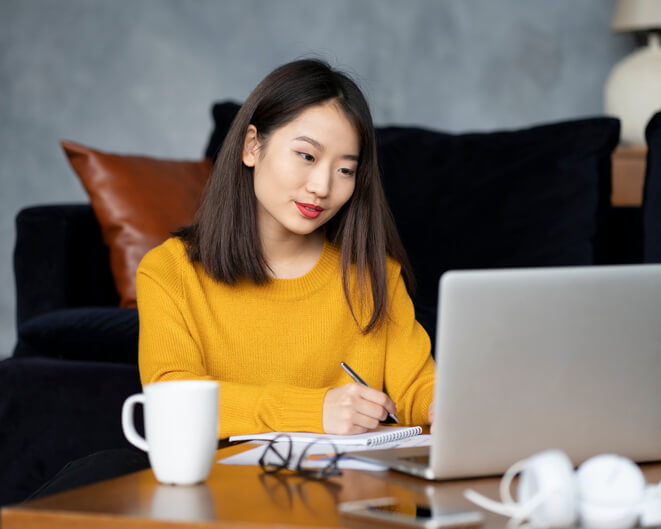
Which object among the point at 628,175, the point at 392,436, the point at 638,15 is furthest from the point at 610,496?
the point at 638,15

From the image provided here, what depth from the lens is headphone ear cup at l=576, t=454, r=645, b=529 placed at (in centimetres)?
61

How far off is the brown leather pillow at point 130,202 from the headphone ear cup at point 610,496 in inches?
60.8

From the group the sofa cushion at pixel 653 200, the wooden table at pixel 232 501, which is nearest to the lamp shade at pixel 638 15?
the sofa cushion at pixel 653 200

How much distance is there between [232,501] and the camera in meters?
0.67

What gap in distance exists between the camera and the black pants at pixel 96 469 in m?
0.84

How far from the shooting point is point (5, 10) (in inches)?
135

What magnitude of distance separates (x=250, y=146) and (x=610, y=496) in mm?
915

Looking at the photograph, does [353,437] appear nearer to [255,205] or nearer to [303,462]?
[303,462]

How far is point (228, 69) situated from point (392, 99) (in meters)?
0.67

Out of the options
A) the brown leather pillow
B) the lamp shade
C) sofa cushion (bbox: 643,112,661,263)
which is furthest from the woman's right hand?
the lamp shade

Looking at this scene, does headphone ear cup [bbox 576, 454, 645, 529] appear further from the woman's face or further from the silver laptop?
the woman's face

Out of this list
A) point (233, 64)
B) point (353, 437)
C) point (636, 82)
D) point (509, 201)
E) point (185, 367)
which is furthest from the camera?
point (233, 64)

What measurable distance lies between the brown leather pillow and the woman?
676 millimetres

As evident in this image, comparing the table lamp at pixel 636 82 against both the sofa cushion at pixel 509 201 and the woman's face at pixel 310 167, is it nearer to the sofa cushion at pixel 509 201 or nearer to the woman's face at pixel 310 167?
the sofa cushion at pixel 509 201
